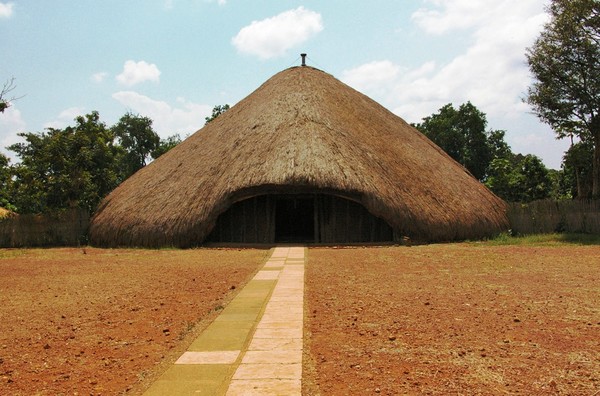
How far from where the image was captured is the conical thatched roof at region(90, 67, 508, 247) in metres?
14.8

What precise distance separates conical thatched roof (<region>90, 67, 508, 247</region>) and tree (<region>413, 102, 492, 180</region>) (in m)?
19.8

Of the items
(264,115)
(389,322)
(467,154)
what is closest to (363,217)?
(264,115)

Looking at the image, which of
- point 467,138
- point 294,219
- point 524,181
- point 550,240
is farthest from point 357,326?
point 467,138

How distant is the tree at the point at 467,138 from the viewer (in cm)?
3841

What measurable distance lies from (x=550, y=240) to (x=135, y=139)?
34279mm

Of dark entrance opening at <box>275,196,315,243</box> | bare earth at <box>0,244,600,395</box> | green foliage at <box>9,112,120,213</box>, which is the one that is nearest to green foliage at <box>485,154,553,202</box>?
dark entrance opening at <box>275,196,315,243</box>

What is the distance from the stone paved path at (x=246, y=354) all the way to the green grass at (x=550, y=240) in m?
11.3

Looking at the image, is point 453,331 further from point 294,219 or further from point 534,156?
point 534,156

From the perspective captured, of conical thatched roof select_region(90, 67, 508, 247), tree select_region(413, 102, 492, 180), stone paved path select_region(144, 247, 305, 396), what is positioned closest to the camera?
stone paved path select_region(144, 247, 305, 396)

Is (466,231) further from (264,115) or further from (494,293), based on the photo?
(494,293)

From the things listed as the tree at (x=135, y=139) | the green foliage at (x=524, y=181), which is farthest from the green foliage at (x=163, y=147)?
the green foliage at (x=524, y=181)

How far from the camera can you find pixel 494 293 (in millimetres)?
6578

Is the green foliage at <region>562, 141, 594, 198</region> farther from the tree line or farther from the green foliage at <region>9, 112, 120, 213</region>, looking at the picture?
the green foliage at <region>9, 112, 120, 213</region>

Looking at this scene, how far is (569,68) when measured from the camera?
60.1 feet
